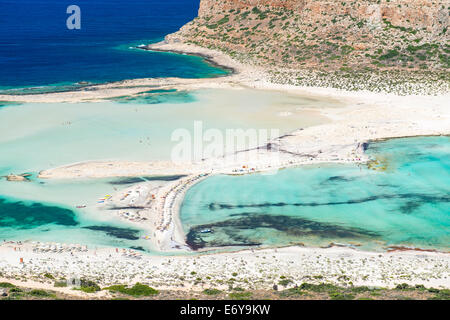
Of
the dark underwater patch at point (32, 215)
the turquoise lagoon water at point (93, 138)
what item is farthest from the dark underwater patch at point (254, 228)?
the dark underwater patch at point (32, 215)

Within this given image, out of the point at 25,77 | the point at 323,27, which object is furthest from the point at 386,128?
the point at 25,77

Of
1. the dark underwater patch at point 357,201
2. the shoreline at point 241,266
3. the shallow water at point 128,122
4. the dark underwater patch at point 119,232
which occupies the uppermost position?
the shallow water at point 128,122

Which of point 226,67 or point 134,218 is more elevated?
point 226,67

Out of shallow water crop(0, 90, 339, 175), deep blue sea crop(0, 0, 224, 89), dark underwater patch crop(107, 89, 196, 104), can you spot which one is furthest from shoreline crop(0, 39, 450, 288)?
deep blue sea crop(0, 0, 224, 89)

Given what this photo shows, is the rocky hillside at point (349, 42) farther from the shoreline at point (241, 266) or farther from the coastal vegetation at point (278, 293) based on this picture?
the coastal vegetation at point (278, 293)

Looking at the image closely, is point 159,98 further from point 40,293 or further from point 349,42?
point 40,293

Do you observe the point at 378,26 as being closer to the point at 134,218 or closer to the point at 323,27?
the point at 323,27
